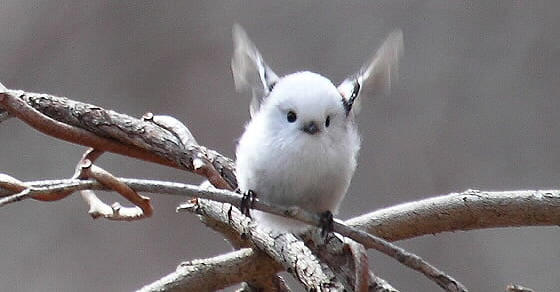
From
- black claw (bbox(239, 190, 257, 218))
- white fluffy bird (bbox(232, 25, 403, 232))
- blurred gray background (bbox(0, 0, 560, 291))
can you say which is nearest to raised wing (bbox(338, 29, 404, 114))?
white fluffy bird (bbox(232, 25, 403, 232))

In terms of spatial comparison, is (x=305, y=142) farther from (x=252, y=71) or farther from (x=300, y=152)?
(x=252, y=71)

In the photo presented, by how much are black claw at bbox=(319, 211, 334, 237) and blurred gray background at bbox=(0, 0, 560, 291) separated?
0.83 metres

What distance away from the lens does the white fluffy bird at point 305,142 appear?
0.63 meters

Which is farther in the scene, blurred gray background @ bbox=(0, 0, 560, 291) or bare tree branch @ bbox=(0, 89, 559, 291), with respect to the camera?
blurred gray background @ bbox=(0, 0, 560, 291)

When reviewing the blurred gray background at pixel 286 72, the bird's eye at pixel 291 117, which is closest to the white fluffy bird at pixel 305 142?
the bird's eye at pixel 291 117

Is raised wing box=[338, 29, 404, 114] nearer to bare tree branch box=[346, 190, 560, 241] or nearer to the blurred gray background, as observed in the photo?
bare tree branch box=[346, 190, 560, 241]

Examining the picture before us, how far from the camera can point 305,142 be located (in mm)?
630

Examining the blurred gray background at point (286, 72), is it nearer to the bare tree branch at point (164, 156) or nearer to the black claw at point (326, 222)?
the bare tree branch at point (164, 156)

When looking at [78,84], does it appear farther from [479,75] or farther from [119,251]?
[479,75]

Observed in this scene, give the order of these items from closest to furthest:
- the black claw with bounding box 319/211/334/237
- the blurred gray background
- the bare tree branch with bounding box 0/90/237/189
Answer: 1. the black claw with bounding box 319/211/334/237
2. the bare tree branch with bounding box 0/90/237/189
3. the blurred gray background

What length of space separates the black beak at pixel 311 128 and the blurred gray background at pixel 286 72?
83 cm

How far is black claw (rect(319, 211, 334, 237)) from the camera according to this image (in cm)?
62

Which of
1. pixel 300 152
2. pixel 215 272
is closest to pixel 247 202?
pixel 300 152

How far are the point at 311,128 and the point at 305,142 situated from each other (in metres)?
0.01
